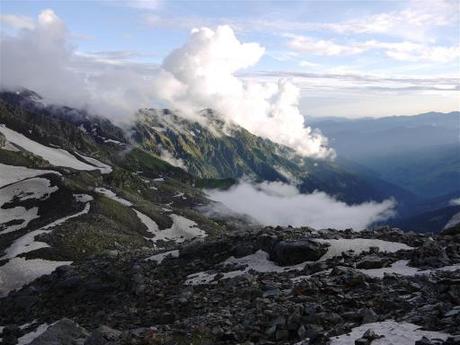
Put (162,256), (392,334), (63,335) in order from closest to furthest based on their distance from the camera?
(392,334)
(63,335)
(162,256)

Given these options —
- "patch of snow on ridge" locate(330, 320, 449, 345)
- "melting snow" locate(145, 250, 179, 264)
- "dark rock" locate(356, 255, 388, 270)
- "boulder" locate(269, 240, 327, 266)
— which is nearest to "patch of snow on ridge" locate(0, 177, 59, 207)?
"melting snow" locate(145, 250, 179, 264)

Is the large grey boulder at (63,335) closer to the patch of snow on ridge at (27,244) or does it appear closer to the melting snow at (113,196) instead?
the patch of snow on ridge at (27,244)

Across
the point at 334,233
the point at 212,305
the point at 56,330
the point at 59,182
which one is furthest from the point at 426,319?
the point at 59,182

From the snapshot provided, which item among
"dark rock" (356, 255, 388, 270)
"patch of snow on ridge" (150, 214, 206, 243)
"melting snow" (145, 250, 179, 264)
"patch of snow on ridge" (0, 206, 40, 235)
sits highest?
"dark rock" (356, 255, 388, 270)

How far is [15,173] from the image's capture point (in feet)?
503

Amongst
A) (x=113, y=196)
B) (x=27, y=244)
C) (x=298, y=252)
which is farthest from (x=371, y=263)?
(x=113, y=196)

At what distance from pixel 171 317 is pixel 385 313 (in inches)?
504

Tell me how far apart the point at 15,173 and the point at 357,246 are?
454 ft

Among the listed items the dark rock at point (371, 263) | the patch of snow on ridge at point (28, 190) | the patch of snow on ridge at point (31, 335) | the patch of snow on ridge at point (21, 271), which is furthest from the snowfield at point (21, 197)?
the dark rock at point (371, 263)

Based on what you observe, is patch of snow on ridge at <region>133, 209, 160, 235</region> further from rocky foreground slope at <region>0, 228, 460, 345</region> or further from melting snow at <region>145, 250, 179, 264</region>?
melting snow at <region>145, 250, 179, 264</region>

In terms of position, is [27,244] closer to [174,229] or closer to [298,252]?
[174,229]

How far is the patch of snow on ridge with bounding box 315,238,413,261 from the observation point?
1495 inches

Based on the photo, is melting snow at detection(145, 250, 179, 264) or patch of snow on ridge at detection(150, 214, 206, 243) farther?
patch of snow on ridge at detection(150, 214, 206, 243)

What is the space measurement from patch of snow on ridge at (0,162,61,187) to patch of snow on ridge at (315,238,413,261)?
11935 cm
